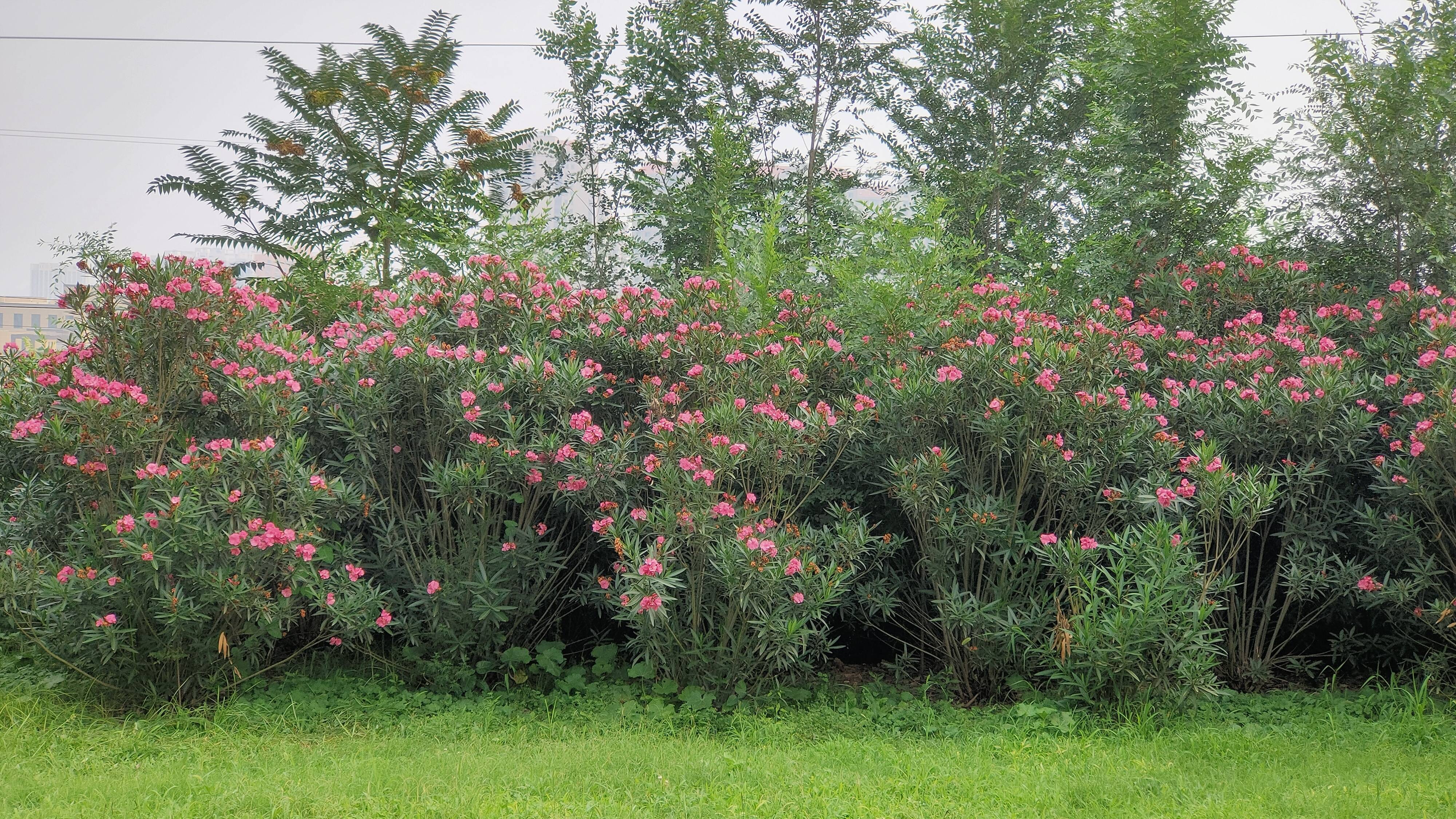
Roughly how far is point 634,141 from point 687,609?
9291mm

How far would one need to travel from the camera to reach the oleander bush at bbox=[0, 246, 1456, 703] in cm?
435

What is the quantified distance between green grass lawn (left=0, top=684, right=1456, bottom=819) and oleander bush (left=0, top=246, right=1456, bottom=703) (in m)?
0.28

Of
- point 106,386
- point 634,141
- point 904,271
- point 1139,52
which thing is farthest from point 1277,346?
point 634,141

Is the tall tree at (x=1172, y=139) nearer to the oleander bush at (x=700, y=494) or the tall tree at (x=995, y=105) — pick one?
the oleander bush at (x=700, y=494)

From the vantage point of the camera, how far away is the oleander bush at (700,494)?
14.3 ft

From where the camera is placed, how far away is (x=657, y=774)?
363cm

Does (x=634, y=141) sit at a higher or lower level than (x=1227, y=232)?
higher

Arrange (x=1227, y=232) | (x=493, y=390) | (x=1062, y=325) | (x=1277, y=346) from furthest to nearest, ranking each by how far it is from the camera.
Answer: (x=1227, y=232) < (x=1062, y=325) < (x=1277, y=346) < (x=493, y=390)

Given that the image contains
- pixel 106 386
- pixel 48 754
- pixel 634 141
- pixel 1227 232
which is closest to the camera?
pixel 48 754

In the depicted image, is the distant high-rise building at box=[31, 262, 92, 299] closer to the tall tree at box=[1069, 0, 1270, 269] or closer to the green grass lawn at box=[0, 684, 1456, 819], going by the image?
the green grass lawn at box=[0, 684, 1456, 819]

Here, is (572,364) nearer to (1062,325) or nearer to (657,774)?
(657,774)

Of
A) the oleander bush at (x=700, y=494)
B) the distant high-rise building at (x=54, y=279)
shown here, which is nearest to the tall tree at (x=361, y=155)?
the distant high-rise building at (x=54, y=279)

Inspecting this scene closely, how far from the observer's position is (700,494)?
443cm

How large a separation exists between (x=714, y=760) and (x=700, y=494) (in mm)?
1164
